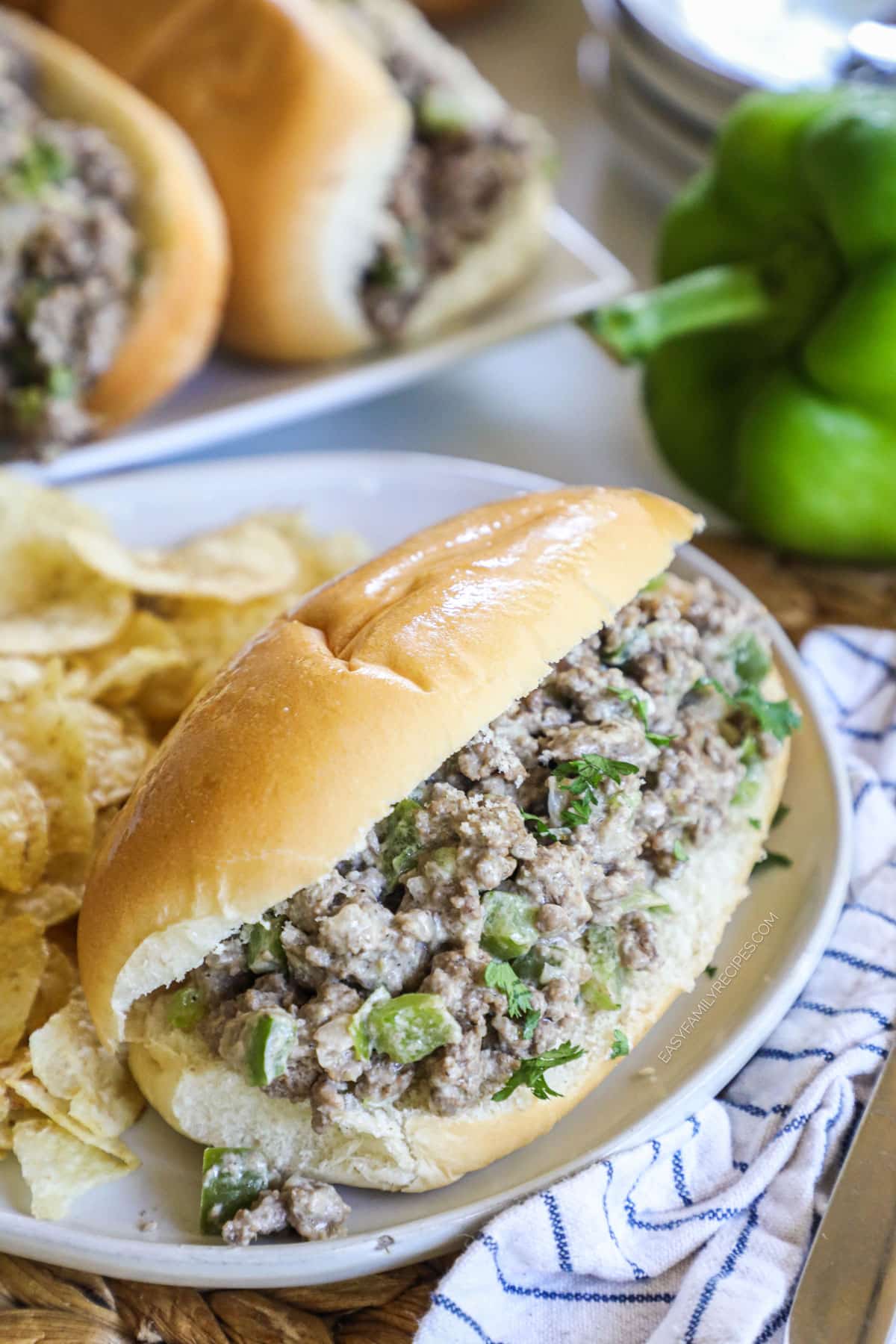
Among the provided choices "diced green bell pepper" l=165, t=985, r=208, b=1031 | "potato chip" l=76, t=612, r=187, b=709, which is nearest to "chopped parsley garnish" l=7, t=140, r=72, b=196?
"potato chip" l=76, t=612, r=187, b=709

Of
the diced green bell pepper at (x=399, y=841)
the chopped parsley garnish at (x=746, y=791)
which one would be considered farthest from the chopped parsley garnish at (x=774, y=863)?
the diced green bell pepper at (x=399, y=841)

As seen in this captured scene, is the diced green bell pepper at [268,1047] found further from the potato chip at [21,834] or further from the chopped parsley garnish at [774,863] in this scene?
the chopped parsley garnish at [774,863]

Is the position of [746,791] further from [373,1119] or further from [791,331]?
[791,331]

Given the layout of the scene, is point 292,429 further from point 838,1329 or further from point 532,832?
point 838,1329

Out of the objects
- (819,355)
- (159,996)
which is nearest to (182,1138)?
(159,996)

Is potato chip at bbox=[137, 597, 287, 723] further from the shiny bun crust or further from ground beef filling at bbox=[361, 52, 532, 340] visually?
ground beef filling at bbox=[361, 52, 532, 340]
